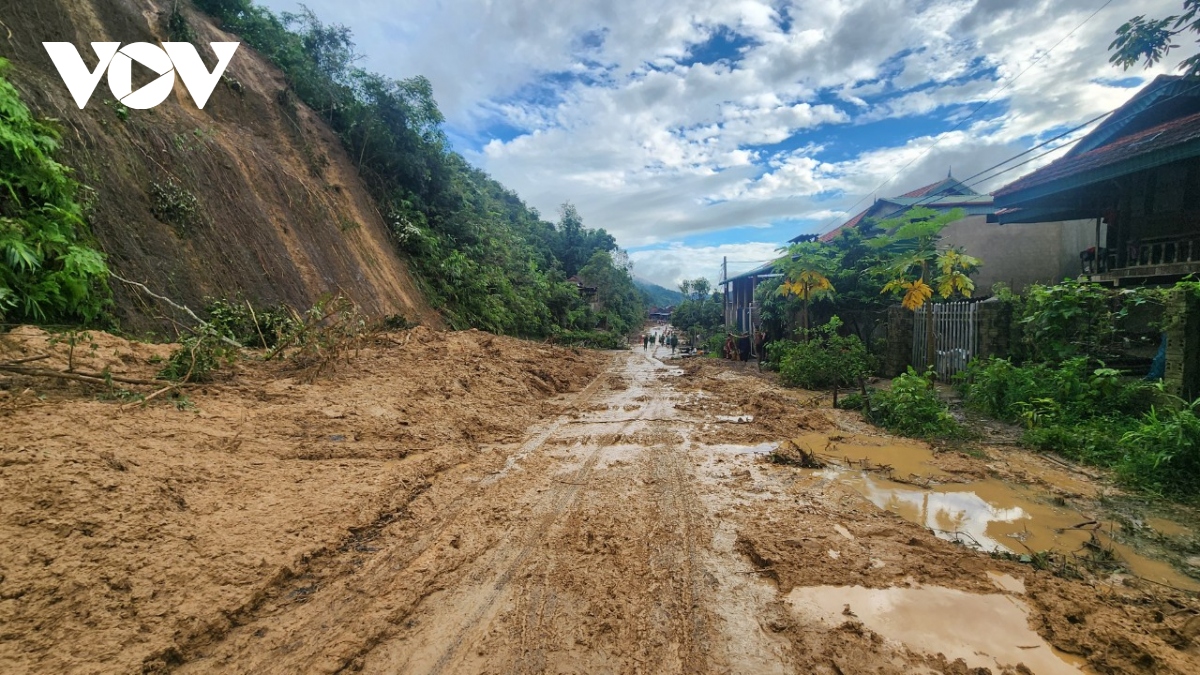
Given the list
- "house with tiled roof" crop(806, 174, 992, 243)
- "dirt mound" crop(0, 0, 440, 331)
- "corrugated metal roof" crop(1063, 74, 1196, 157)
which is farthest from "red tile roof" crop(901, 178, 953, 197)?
"dirt mound" crop(0, 0, 440, 331)

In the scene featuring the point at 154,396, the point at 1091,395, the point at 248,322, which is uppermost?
the point at 248,322

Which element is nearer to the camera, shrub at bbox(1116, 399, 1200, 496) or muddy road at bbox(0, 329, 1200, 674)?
muddy road at bbox(0, 329, 1200, 674)

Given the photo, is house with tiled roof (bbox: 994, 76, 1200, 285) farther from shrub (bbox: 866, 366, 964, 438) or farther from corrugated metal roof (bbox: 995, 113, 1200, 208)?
shrub (bbox: 866, 366, 964, 438)

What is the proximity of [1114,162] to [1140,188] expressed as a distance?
96.4 inches

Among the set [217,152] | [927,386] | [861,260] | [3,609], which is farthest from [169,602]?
[861,260]

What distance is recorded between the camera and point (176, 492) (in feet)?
10.3

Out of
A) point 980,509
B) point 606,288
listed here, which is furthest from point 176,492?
point 606,288

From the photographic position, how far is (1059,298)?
690cm

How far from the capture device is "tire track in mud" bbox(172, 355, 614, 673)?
209 cm

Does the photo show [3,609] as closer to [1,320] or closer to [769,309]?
[1,320]

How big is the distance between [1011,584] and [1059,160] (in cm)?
1386

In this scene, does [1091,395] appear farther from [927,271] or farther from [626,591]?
[626,591]

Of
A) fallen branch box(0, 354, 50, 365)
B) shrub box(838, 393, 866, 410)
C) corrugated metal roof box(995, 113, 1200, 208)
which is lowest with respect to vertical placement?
shrub box(838, 393, 866, 410)

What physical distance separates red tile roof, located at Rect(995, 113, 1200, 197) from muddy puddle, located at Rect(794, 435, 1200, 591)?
7.85 meters
